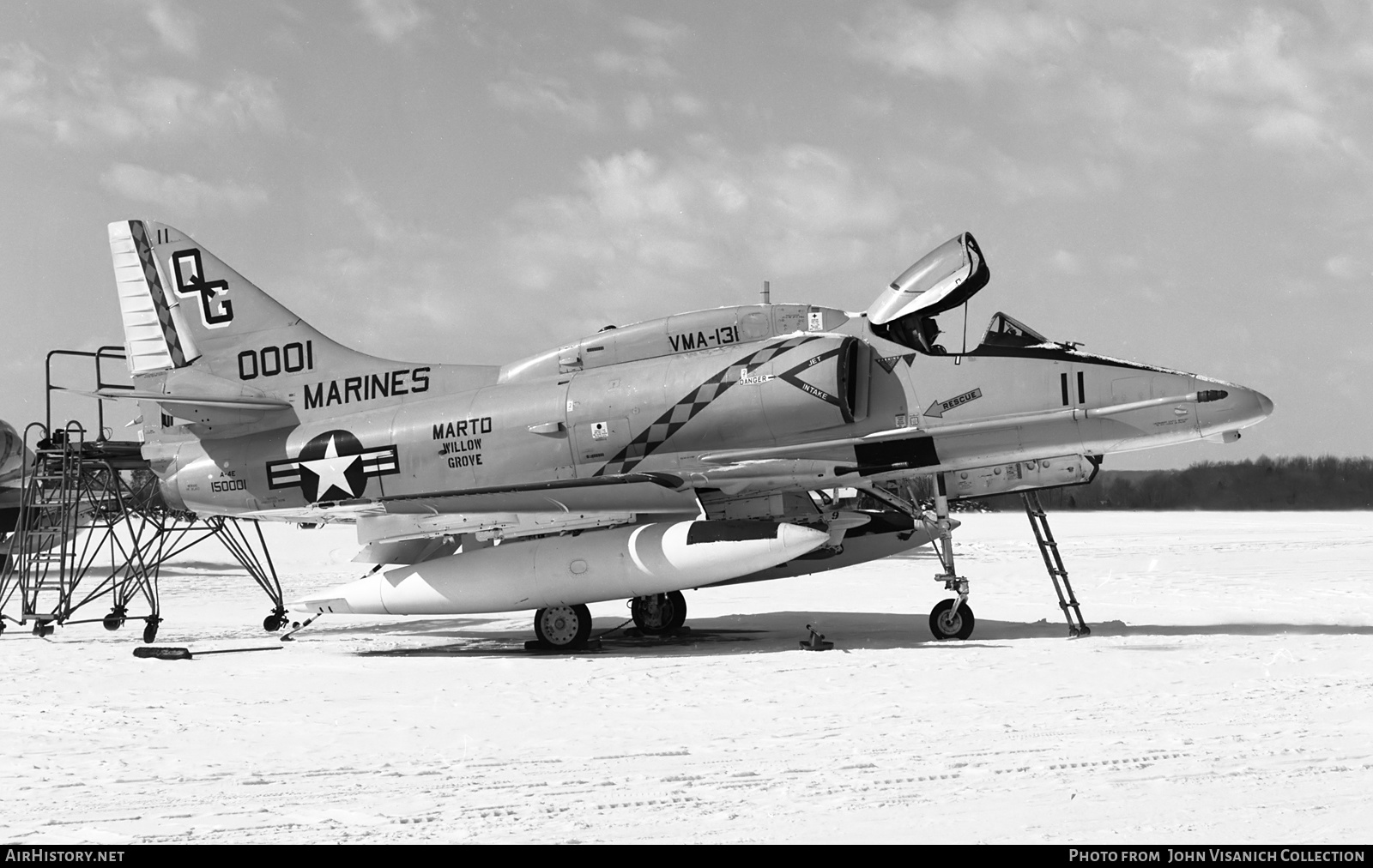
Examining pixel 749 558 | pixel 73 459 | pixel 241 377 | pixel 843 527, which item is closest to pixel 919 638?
pixel 843 527

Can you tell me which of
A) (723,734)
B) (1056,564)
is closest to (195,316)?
(723,734)

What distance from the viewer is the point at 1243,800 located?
18.4ft

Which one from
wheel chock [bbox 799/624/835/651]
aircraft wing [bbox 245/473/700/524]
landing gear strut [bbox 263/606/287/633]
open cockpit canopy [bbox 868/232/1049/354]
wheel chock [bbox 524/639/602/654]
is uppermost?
open cockpit canopy [bbox 868/232/1049/354]

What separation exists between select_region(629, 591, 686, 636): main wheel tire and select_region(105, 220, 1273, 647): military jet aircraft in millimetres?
32

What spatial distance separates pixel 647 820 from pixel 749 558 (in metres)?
6.82

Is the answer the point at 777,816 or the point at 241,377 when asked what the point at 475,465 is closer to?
the point at 241,377

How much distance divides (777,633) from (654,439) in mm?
3321

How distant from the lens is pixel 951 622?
12.8m

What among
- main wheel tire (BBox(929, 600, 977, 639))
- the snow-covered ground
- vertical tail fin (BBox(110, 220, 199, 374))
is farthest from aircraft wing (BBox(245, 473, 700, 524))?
vertical tail fin (BBox(110, 220, 199, 374))

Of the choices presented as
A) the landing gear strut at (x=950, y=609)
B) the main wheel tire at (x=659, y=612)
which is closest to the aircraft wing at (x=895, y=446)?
the landing gear strut at (x=950, y=609)

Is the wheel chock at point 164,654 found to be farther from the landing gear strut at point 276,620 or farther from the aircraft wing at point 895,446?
the aircraft wing at point 895,446

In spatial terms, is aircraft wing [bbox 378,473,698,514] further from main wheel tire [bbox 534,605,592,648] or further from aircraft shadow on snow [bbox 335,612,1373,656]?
aircraft shadow on snow [bbox 335,612,1373,656]

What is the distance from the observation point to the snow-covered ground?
5543mm

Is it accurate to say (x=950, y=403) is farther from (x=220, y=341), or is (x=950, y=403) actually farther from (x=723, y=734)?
(x=220, y=341)
